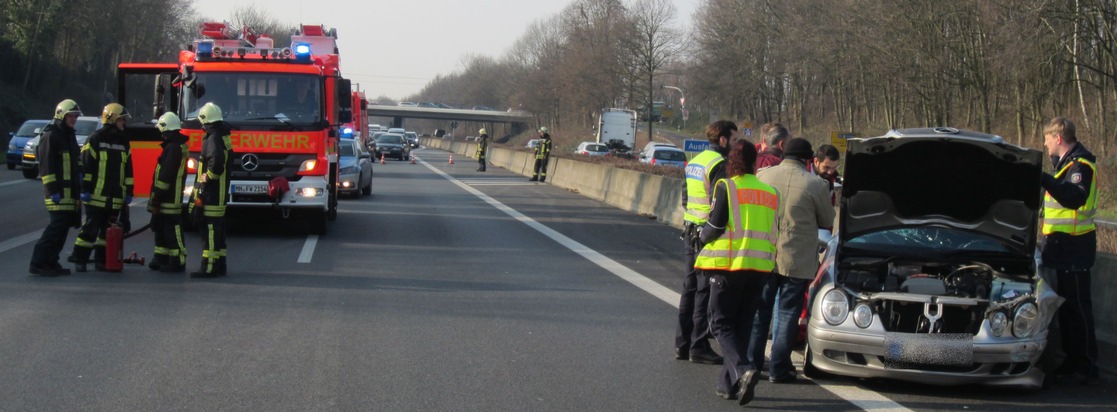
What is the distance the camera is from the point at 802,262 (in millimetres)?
7145

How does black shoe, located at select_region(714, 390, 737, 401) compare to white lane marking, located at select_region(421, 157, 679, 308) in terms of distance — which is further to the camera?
white lane marking, located at select_region(421, 157, 679, 308)

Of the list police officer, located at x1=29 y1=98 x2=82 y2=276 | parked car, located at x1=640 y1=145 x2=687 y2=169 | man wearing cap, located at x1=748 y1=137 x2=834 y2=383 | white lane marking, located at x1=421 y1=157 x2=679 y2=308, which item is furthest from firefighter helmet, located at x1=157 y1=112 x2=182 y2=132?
parked car, located at x1=640 y1=145 x2=687 y2=169

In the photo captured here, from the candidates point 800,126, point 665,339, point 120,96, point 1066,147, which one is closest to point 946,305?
point 1066,147

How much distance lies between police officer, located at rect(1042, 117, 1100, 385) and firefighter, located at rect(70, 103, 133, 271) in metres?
8.78

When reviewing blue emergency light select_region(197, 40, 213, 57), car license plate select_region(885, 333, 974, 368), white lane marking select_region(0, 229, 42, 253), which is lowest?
white lane marking select_region(0, 229, 42, 253)

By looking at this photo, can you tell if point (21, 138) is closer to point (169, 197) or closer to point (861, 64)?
point (169, 197)

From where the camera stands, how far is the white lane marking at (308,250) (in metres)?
13.5

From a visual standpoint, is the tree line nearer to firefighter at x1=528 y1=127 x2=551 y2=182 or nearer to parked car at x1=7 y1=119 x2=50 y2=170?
firefighter at x1=528 y1=127 x2=551 y2=182

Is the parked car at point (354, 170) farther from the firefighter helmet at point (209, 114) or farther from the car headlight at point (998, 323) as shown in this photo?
the car headlight at point (998, 323)

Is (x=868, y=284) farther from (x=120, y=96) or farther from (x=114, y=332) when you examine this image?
(x=120, y=96)

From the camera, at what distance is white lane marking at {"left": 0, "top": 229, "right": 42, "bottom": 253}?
14.2m

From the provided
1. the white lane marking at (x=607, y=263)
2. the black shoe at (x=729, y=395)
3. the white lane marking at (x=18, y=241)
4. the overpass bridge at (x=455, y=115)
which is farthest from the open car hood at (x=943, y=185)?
the overpass bridge at (x=455, y=115)

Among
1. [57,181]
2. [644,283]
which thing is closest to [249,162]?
[57,181]

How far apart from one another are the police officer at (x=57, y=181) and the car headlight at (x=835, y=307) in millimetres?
7795
